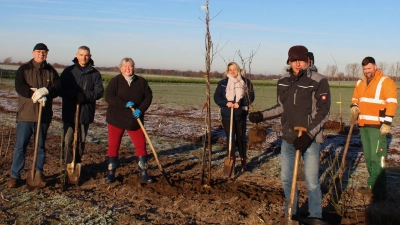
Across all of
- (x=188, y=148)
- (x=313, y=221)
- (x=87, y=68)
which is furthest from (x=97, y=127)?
(x=313, y=221)

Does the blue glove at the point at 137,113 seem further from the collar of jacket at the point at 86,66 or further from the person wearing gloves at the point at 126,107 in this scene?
the collar of jacket at the point at 86,66

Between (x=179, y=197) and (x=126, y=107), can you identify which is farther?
(x=126, y=107)

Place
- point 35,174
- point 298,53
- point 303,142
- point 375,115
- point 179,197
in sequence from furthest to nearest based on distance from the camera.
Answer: point 375,115, point 35,174, point 179,197, point 298,53, point 303,142

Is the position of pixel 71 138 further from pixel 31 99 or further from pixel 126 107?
pixel 126 107

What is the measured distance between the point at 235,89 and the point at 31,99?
3.21 metres

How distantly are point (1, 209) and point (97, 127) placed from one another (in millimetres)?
7694

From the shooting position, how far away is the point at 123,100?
610 cm

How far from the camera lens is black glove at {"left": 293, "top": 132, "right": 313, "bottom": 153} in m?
4.06

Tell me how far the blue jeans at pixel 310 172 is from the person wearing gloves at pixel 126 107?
7.84 ft

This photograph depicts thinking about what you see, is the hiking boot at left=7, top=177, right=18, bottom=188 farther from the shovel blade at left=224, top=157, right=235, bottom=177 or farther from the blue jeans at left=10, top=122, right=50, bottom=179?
the shovel blade at left=224, top=157, right=235, bottom=177

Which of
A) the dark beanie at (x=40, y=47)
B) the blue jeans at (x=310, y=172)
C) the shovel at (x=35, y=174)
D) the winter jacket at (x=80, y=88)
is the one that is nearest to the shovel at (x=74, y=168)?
the winter jacket at (x=80, y=88)

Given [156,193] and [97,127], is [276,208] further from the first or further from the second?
[97,127]

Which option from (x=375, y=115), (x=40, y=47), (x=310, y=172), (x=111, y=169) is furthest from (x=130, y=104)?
(x=375, y=115)

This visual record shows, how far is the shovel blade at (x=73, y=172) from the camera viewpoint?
6.16 meters
